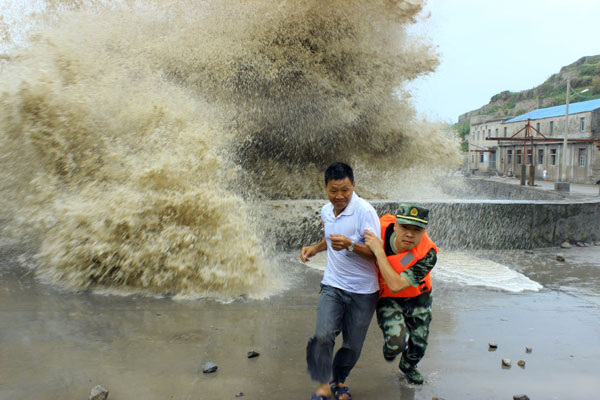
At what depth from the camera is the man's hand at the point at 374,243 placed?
2.39 meters

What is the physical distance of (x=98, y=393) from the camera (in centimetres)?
237

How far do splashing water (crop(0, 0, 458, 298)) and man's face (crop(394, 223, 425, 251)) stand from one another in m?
2.48

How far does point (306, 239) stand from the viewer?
257 inches

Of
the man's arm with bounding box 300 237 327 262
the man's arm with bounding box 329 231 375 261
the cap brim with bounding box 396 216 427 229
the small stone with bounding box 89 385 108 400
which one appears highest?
the cap brim with bounding box 396 216 427 229

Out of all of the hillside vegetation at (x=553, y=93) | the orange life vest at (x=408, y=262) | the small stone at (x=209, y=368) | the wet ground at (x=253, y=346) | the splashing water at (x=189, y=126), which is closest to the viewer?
the orange life vest at (x=408, y=262)

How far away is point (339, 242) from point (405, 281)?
0.38 metres

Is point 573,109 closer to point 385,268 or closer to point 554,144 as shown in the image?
point 554,144

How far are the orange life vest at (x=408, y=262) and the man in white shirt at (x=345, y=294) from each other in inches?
2.2

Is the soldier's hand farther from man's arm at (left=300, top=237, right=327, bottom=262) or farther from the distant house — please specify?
the distant house

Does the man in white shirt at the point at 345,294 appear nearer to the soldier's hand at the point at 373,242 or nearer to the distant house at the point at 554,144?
the soldier's hand at the point at 373,242

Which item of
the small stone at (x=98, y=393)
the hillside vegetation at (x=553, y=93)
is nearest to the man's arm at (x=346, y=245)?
the small stone at (x=98, y=393)

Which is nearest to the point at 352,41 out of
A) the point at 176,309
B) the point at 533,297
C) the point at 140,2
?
the point at 140,2

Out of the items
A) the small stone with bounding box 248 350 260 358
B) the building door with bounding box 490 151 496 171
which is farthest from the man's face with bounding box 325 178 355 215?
the building door with bounding box 490 151 496 171

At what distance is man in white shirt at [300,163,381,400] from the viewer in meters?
2.45
